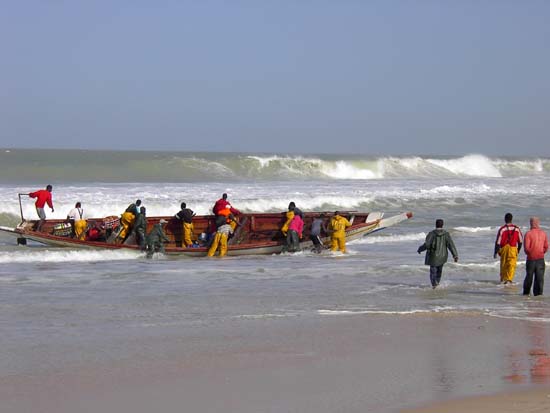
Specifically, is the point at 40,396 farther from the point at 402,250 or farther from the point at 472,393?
the point at 402,250

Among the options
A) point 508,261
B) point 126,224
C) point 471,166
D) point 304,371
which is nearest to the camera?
point 304,371

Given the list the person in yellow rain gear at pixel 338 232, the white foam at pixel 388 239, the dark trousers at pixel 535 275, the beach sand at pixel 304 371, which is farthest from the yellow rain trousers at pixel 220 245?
the beach sand at pixel 304 371

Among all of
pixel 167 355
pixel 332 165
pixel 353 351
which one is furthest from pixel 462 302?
pixel 332 165

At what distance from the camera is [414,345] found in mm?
10203

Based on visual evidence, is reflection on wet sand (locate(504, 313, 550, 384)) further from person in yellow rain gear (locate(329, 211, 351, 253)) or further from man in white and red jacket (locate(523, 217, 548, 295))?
person in yellow rain gear (locate(329, 211, 351, 253))

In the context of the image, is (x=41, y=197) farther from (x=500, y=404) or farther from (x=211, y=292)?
(x=500, y=404)

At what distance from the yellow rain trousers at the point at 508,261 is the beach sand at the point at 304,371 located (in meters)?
2.98

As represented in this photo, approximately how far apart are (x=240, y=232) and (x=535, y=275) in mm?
8876

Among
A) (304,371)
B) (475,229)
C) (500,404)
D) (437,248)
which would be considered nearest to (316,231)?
(437,248)

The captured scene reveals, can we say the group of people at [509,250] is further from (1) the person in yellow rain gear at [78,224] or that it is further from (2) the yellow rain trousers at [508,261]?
(1) the person in yellow rain gear at [78,224]

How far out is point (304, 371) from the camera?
8.95 metres

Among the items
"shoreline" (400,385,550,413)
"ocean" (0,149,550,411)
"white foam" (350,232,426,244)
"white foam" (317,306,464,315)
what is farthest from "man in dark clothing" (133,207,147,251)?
"shoreline" (400,385,550,413)

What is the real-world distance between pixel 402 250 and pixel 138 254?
6.05 m

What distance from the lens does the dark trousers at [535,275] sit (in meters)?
13.5
